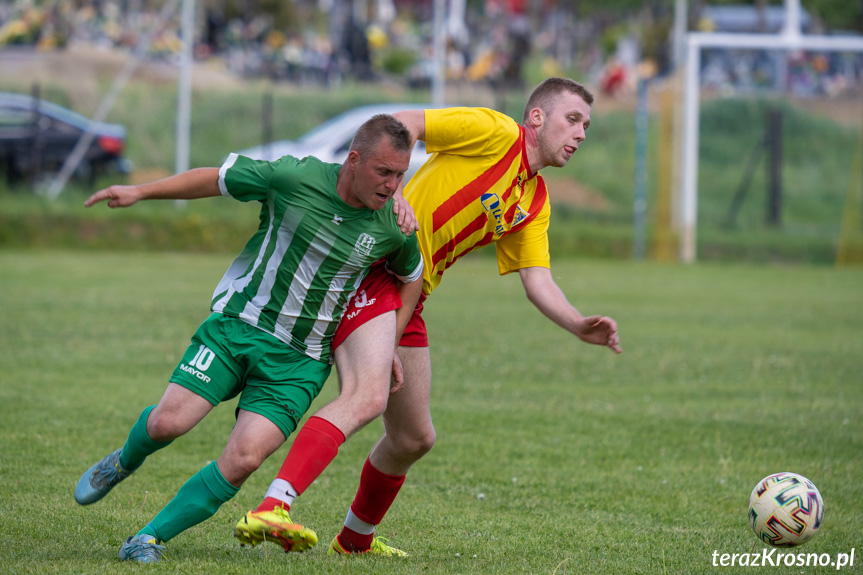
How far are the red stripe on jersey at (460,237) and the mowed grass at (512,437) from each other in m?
1.31

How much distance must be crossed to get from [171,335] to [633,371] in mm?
4513

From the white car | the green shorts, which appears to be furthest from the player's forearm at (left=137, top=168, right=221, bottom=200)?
the white car

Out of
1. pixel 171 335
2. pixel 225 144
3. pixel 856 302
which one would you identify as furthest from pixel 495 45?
pixel 171 335

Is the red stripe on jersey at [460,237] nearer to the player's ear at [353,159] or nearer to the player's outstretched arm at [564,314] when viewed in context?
the player's outstretched arm at [564,314]

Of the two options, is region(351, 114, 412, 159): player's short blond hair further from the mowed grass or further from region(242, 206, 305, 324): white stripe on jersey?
the mowed grass

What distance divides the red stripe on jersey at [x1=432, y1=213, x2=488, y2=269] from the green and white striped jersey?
0.46 meters

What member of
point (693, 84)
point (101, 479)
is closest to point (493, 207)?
point (101, 479)

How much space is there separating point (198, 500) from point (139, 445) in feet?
1.19

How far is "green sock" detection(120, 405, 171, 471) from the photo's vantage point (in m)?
4.20

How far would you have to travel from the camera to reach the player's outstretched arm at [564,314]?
4582 millimetres

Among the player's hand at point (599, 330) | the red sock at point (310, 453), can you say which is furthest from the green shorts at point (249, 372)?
the player's hand at point (599, 330)

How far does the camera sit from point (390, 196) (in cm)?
415

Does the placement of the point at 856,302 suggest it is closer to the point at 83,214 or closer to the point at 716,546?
the point at 716,546

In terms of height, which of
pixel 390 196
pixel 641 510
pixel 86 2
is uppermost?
pixel 86 2
